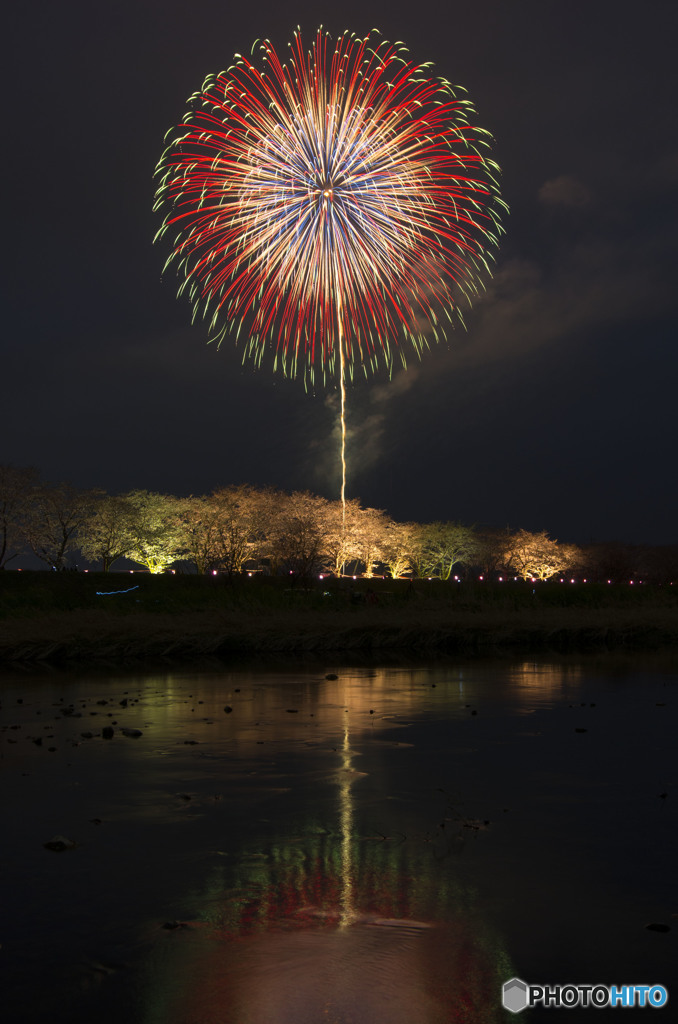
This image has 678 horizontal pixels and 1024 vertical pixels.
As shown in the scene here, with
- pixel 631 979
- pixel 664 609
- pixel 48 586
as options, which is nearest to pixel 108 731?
pixel 631 979

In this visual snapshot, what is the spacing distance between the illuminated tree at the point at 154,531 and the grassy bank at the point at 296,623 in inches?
1709

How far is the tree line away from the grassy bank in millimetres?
29356

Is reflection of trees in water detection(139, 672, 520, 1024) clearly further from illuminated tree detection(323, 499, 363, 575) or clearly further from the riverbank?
illuminated tree detection(323, 499, 363, 575)

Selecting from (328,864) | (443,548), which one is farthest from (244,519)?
(328,864)

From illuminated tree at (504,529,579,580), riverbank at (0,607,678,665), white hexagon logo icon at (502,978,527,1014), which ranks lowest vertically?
white hexagon logo icon at (502,978,527,1014)

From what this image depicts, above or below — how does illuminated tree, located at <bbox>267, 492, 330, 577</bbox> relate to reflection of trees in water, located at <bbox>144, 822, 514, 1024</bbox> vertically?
above

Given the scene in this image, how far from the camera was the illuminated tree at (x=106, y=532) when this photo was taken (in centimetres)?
8062

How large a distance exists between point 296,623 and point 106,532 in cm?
5951

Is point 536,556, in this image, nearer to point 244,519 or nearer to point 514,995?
point 244,519

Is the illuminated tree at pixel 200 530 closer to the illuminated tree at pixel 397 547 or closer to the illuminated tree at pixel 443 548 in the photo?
the illuminated tree at pixel 397 547

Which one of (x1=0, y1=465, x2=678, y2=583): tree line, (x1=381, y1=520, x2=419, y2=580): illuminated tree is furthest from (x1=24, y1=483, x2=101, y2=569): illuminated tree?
(x1=381, y1=520, x2=419, y2=580): illuminated tree

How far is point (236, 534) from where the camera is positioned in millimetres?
84875

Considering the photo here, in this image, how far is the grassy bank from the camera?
70.0 feet

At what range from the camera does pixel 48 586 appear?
4384 cm
